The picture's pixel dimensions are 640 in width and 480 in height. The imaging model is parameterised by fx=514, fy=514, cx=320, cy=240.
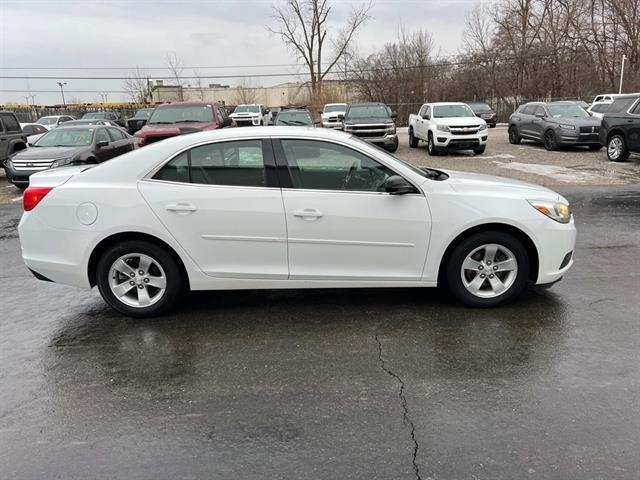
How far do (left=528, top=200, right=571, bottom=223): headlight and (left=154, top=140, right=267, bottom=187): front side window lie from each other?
8.00 feet

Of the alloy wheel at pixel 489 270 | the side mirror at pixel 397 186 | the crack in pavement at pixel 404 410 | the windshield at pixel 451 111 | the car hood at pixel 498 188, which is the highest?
the windshield at pixel 451 111

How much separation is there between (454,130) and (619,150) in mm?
4853

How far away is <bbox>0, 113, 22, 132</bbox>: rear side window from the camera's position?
15.4 meters

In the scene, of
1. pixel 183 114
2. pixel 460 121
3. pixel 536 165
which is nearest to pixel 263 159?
pixel 183 114

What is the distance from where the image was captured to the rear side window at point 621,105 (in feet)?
46.9

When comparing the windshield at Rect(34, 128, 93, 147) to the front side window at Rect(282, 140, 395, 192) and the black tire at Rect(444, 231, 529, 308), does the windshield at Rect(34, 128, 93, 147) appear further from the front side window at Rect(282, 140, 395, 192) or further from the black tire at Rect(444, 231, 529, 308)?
the black tire at Rect(444, 231, 529, 308)

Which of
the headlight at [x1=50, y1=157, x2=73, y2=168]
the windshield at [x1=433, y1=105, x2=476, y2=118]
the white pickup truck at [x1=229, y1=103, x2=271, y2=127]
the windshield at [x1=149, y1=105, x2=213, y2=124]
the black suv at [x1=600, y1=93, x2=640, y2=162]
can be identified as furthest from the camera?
the white pickup truck at [x1=229, y1=103, x2=271, y2=127]

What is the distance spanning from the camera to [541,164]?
51.1ft

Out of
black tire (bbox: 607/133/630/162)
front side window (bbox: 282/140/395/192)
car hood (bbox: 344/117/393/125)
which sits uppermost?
car hood (bbox: 344/117/393/125)

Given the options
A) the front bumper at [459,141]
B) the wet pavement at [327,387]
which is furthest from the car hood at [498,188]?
the front bumper at [459,141]

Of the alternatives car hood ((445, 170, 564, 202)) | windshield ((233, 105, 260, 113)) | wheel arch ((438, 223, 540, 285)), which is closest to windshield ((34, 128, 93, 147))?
car hood ((445, 170, 564, 202))

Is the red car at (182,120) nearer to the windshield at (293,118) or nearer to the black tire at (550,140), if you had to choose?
the windshield at (293,118)

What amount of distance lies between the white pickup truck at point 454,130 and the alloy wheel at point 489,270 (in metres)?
13.2

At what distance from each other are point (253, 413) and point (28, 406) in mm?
1497
